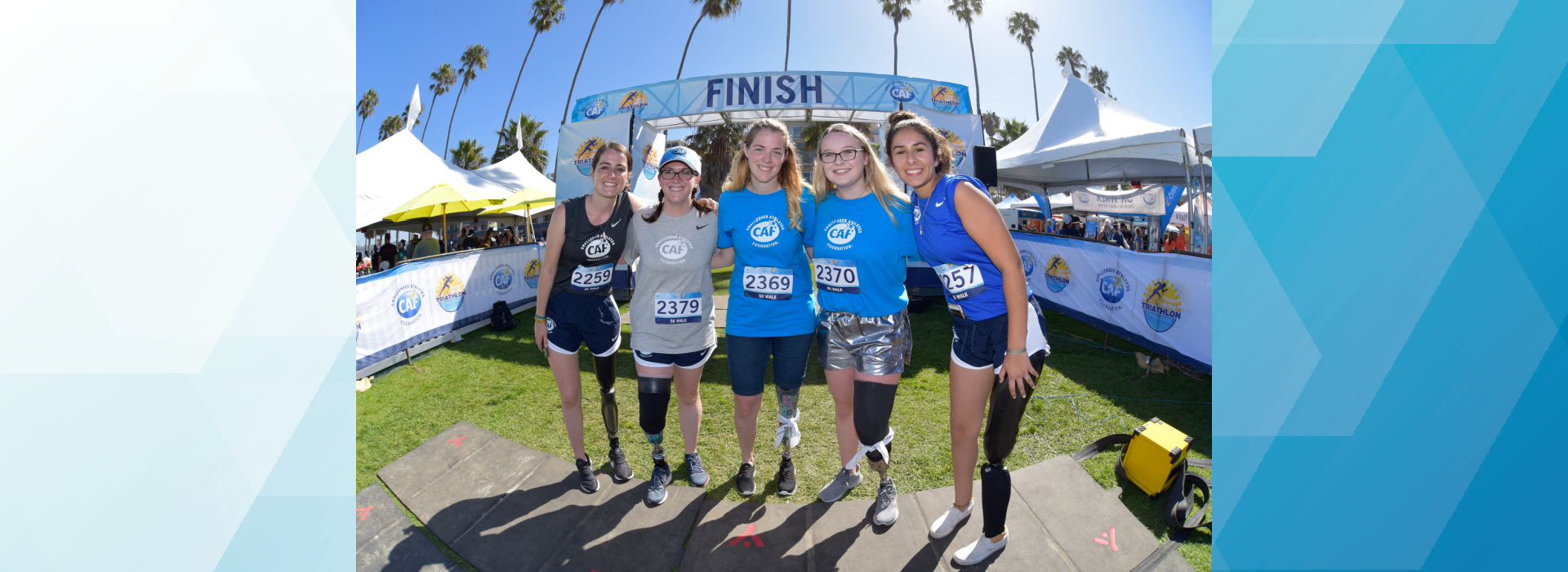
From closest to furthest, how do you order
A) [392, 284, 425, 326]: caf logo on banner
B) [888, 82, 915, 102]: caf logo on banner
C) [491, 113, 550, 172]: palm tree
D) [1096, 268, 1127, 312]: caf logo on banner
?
[392, 284, 425, 326]: caf logo on banner, [1096, 268, 1127, 312]: caf logo on banner, [888, 82, 915, 102]: caf logo on banner, [491, 113, 550, 172]: palm tree

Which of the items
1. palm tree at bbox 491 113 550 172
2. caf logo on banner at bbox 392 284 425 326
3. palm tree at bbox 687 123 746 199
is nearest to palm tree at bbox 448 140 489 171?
palm tree at bbox 491 113 550 172

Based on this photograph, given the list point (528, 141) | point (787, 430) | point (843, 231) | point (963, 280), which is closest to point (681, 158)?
point (843, 231)

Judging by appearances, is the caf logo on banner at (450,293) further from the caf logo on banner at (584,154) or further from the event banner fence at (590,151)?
the caf logo on banner at (584,154)

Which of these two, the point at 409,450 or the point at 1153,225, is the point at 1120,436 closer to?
the point at 409,450

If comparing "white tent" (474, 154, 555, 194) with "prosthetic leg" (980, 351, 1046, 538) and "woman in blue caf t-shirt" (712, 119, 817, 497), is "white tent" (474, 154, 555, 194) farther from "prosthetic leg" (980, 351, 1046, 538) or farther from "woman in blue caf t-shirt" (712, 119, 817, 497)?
"prosthetic leg" (980, 351, 1046, 538)

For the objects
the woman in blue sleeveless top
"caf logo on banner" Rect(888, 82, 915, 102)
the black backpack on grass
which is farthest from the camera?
"caf logo on banner" Rect(888, 82, 915, 102)

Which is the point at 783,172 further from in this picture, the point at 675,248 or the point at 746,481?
the point at 746,481

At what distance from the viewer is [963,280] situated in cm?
239

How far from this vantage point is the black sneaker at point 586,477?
3.23 metres

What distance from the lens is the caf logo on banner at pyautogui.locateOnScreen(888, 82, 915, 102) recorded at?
39.9 ft

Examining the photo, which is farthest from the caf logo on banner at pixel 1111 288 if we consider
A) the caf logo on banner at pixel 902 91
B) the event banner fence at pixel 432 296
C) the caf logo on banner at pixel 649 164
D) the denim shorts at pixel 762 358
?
the caf logo on banner at pixel 649 164

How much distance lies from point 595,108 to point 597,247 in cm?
1125

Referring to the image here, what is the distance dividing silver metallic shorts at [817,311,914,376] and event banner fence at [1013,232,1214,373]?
421 centimetres

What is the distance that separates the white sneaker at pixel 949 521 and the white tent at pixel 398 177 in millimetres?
10283
